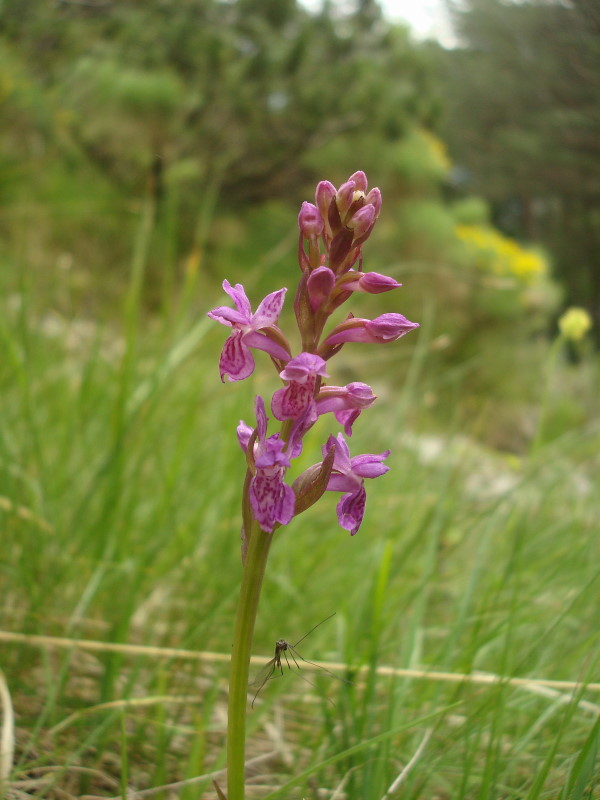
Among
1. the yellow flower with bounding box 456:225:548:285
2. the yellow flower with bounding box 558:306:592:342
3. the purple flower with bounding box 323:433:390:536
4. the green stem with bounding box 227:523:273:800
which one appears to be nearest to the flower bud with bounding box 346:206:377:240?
the purple flower with bounding box 323:433:390:536

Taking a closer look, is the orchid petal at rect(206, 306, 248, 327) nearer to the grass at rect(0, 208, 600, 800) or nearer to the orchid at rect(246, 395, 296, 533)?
the orchid at rect(246, 395, 296, 533)

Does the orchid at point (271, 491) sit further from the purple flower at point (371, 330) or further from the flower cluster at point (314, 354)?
the purple flower at point (371, 330)

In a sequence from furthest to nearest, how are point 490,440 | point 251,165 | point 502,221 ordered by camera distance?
point 502,221 < point 490,440 < point 251,165

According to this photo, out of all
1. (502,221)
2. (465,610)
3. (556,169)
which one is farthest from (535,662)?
(502,221)

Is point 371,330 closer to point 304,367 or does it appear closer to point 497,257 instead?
point 304,367

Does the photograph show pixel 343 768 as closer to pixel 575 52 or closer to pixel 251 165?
pixel 575 52

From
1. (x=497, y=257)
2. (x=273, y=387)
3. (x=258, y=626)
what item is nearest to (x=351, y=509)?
(x=258, y=626)
